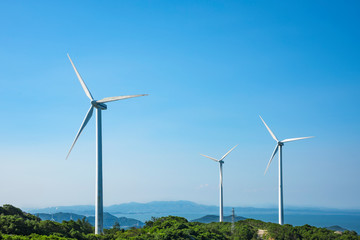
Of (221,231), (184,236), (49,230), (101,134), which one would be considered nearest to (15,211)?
(49,230)

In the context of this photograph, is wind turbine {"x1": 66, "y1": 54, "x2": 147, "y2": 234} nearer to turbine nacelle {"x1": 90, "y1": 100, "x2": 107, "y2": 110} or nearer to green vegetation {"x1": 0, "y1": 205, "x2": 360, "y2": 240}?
turbine nacelle {"x1": 90, "y1": 100, "x2": 107, "y2": 110}

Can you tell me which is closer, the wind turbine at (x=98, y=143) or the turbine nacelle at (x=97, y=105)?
the wind turbine at (x=98, y=143)

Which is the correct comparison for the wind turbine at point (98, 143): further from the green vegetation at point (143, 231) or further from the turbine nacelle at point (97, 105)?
the green vegetation at point (143, 231)

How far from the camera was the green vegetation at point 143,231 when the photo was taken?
157 feet

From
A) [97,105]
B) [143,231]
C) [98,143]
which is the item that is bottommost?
[143,231]

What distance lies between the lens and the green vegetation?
4784 centimetres

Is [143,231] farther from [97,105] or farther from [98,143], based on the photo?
[97,105]

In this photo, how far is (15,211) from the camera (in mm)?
67250

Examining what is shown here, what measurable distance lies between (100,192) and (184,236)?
1405 cm

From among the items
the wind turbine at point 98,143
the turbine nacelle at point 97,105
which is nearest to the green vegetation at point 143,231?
the wind turbine at point 98,143

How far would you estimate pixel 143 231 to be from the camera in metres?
65.8

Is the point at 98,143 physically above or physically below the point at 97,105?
below

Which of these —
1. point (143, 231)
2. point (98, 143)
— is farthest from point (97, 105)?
point (143, 231)

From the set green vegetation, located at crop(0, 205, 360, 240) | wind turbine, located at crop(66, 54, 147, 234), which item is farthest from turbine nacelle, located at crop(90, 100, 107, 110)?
green vegetation, located at crop(0, 205, 360, 240)
